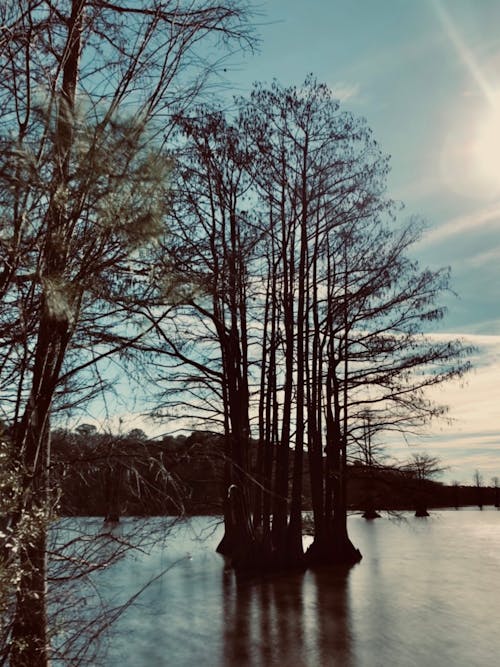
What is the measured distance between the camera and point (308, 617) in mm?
10898

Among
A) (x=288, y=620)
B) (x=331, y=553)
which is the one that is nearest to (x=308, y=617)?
(x=288, y=620)

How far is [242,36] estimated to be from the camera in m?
4.55

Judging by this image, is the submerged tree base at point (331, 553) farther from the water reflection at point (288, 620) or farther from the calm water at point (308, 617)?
the water reflection at point (288, 620)

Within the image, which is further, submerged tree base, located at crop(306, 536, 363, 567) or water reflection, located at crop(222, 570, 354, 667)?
submerged tree base, located at crop(306, 536, 363, 567)

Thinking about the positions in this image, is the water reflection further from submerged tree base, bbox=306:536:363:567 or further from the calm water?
submerged tree base, bbox=306:536:363:567

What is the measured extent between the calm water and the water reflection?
0.02 metres

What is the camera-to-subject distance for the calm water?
8.54m

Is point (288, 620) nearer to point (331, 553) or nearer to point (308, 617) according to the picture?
point (308, 617)

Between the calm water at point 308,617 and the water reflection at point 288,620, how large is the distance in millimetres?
15

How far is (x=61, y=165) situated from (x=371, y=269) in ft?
39.1

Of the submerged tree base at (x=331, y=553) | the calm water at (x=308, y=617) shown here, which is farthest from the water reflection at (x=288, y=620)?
the submerged tree base at (x=331, y=553)

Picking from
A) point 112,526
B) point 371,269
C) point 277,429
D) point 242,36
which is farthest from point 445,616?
point 242,36

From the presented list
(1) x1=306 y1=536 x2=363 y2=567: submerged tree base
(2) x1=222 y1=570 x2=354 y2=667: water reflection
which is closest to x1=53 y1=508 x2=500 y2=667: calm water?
(2) x1=222 y1=570 x2=354 y2=667: water reflection

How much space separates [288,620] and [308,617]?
1.35 ft
